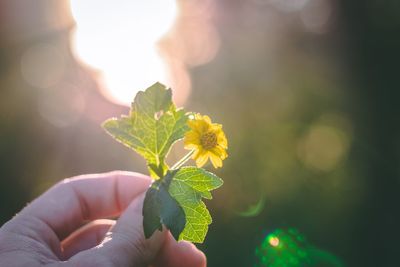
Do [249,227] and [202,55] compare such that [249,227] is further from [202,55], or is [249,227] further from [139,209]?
[202,55]

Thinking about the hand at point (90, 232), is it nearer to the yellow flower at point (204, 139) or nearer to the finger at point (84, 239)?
the finger at point (84, 239)

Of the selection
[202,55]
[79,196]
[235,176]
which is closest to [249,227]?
[235,176]

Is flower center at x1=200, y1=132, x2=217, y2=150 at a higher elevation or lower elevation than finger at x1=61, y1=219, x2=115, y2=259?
higher

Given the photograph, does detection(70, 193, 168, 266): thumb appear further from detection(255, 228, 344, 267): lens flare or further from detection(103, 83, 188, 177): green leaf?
detection(255, 228, 344, 267): lens flare

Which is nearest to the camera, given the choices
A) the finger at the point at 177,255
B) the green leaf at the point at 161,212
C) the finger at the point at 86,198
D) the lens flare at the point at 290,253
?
the green leaf at the point at 161,212

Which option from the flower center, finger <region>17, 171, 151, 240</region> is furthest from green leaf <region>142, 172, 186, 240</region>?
finger <region>17, 171, 151, 240</region>

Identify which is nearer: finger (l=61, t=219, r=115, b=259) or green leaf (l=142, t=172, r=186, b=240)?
green leaf (l=142, t=172, r=186, b=240)

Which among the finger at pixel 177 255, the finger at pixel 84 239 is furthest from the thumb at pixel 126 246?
the finger at pixel 84 239
